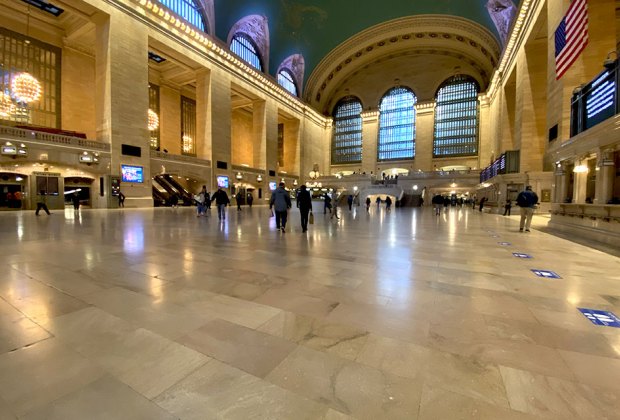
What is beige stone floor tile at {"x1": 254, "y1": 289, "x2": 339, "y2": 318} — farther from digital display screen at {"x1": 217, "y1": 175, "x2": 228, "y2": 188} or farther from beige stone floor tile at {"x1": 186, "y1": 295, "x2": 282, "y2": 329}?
digital display screen at {"x1": 217, "y1": 175, "x2": 228, "y2": 188}

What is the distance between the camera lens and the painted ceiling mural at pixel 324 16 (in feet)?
78.6

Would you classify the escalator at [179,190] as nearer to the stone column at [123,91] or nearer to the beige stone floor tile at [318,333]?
the stone column at [123,91]

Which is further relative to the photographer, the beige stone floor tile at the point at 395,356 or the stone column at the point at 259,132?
the stone column at the point at 259,132

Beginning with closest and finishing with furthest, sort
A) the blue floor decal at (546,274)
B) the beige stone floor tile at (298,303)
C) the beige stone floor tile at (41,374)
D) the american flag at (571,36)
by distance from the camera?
1. the beige stone floor tile at (41,374)
2. the beige stone floor tile at (298,303)
3. the blue floor decal at (546,274)
4. the american flag at (571,36)

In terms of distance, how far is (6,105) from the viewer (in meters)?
16.5

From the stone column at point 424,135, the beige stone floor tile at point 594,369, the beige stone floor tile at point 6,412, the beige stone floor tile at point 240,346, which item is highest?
the stone column at point 424,135

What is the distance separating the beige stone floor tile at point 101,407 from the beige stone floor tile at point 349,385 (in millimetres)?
540

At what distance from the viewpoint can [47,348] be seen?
165 centimetres

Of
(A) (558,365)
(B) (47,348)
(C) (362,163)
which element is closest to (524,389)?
(A) (558,365)

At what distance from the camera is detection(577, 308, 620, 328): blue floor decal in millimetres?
2119

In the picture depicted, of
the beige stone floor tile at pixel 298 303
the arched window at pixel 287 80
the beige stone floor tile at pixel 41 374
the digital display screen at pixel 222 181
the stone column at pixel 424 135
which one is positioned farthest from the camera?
the stone column at pixel 424 135

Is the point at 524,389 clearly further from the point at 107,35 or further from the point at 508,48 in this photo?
the point at 508,48

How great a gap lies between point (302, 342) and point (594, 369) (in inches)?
64.8

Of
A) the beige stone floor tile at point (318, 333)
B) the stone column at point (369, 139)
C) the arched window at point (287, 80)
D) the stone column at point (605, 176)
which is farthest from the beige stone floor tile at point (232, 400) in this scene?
the stone column at point (369, 139)
